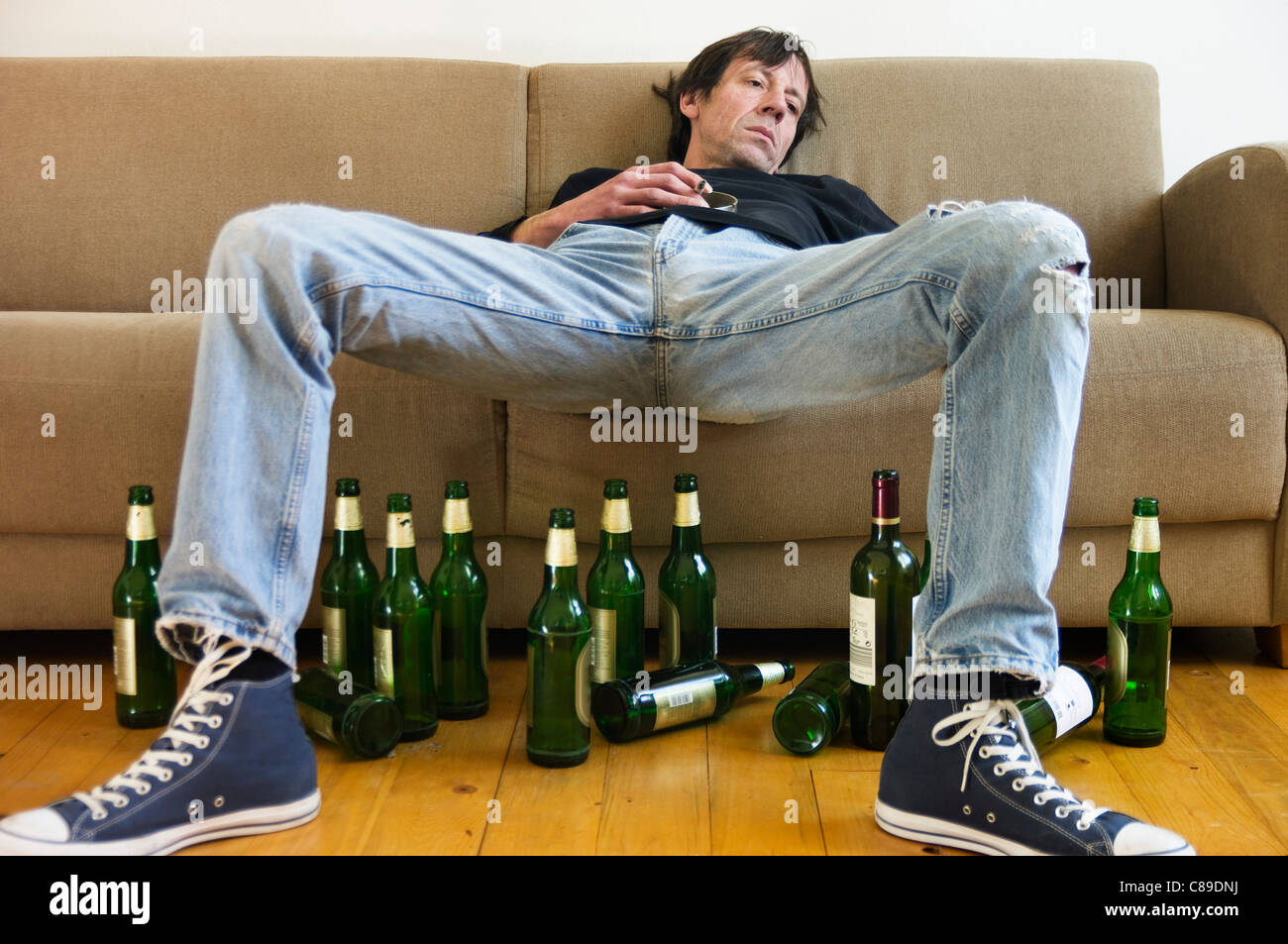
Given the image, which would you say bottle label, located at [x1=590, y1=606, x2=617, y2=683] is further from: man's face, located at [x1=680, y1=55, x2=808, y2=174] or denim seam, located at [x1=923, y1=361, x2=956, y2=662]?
man's face, located at [x1=680, y1=55, x2=808, y2=174]

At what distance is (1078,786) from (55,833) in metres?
0.98

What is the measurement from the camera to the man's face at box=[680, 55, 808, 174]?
5.90 ft

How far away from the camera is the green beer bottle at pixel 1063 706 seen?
1.23 m

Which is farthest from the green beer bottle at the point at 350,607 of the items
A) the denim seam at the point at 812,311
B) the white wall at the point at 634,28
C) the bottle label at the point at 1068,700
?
the white wall at the point at 634,28

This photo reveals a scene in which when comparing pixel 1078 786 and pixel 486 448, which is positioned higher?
pixel 486 448

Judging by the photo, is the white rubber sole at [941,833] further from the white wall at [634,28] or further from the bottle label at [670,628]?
the white wall at [634,28]

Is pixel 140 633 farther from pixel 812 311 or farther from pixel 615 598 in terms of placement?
pixel 812 311

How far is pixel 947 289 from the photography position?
42.3 inches

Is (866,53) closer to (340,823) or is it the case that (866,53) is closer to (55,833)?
(340,823)

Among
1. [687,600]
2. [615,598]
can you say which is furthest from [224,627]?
[687,600]

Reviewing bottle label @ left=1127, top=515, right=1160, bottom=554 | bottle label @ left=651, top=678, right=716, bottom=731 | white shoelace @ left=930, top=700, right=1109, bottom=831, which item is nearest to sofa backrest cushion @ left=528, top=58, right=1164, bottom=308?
bottle label @ left=1127, top=515, right=1160, bottom=554

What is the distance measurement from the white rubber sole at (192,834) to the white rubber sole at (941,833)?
54cm

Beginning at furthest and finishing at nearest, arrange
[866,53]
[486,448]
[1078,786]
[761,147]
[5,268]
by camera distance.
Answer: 1. [866,53]
2. [5,268]
3. [761,147]
4. [486,448]
5. [1078,786]

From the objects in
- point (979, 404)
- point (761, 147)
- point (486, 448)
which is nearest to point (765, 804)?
point (979, 404)
